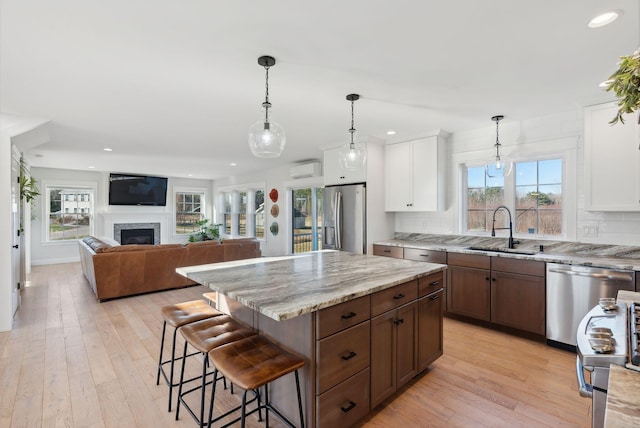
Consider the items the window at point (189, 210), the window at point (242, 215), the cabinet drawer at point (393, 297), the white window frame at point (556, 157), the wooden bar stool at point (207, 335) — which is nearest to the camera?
the wooden bar stool at point (207, 335)

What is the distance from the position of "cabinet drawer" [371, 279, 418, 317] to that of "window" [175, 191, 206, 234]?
8.96 metres

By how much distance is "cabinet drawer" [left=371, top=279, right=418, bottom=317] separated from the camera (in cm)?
201

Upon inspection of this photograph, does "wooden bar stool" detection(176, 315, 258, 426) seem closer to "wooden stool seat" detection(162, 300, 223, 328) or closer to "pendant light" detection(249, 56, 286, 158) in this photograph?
"wooden stool seat" detection(162, 300, 223, 328)

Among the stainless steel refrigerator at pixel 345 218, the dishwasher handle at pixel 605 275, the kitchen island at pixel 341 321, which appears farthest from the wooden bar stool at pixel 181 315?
the dishwasher handle at pixel 605 275

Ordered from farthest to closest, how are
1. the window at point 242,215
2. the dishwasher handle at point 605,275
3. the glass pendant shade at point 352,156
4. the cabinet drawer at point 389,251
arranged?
the window at point 242,215
the cabinet drawer at point 389,251
the glass pendant shade at point 352,156
the dishwasher handle at point 605,275

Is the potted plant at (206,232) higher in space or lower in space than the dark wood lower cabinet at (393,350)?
higher

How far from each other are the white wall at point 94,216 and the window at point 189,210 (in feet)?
0.74

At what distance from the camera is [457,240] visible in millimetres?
4293

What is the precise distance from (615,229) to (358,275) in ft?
9.49

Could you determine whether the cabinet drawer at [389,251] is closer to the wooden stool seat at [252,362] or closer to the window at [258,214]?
the wooden stool seat at [252,362]

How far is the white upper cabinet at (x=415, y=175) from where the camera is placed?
4.25 metres

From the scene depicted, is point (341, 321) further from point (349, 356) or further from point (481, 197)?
point (481, 197)

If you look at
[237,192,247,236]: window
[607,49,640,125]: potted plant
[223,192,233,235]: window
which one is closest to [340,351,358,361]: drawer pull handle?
[607,49,640,125]: potted plant

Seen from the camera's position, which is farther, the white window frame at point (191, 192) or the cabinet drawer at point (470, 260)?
the white window frame at point (191, 192)
